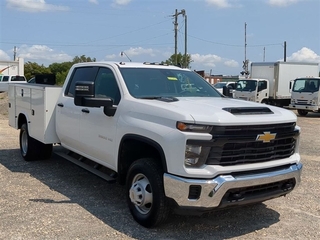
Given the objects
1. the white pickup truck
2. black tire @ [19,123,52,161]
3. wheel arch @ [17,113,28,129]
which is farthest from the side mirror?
wheel arch @ [17,113,28,129]

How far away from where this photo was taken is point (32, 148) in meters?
7.63

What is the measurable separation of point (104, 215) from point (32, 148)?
131 inches

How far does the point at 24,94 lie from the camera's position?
7648mm

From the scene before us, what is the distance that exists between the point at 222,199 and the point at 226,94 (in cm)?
269

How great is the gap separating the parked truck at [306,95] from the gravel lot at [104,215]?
15.2m

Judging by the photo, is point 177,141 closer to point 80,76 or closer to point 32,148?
point 80,76

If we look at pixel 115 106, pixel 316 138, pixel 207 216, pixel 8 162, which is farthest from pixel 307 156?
pixel 8 162

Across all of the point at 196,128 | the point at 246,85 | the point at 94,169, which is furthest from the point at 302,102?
the point at 196,128

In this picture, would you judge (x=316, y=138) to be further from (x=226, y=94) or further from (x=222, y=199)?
(x=222, y=199)

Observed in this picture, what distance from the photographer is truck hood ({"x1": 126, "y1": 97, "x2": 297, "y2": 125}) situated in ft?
12.9

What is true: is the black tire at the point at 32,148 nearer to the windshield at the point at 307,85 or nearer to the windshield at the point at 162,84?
the windshield at the point at 162,84

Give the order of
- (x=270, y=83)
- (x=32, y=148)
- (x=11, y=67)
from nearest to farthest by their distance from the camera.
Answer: (x=32, y=148)
(x=270, y=83)
(x=11, y=67)

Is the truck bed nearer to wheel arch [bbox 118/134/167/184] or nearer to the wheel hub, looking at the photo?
wheel arch [bbox 118/134/167/184]

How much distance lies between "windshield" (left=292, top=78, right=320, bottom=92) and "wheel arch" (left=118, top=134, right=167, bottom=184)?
1838 centimetres
